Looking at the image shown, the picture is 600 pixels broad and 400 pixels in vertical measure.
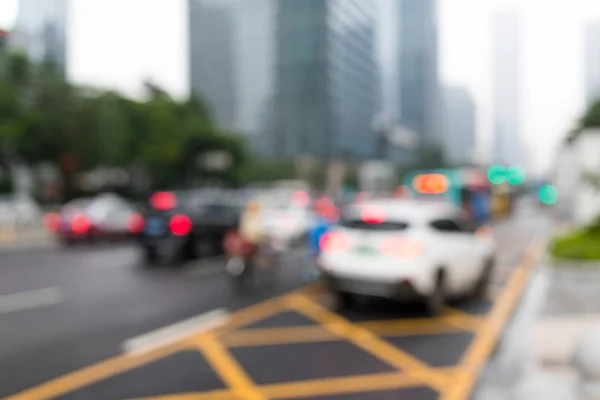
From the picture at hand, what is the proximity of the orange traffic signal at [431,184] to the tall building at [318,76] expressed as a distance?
66781mm

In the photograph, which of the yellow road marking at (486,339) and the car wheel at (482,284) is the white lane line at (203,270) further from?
the yellow road marking at (486,339)

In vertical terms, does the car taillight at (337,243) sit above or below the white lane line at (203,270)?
above

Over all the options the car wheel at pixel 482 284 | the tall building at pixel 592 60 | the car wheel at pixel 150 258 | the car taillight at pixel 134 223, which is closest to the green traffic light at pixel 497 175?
the tall building at pixel 592 60

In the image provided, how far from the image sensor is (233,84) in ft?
350

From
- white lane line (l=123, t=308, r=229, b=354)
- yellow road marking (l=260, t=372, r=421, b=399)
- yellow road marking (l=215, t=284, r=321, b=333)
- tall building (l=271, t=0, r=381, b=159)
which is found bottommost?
yellow road marking (l=215, t=284, r=321, b=333)

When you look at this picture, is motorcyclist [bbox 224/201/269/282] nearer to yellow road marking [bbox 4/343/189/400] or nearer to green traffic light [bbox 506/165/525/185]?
yellow road marking [bbox 4/343/189/400]

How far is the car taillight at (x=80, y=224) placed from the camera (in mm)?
19425

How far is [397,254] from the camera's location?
775 centimetres

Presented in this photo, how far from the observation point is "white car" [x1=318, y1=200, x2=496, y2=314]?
7.70 m

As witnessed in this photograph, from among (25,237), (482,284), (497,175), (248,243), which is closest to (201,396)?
(248,243)

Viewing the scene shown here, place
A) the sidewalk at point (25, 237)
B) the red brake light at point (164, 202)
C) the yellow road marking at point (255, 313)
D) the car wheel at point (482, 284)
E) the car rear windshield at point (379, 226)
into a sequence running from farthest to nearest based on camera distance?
the sidewalk at point (25, 237) < the red brake light at point (164, 202) < the car wheel at point (482, 284) < the car rear windshield at point (379, 226) < the yellow road marking at point (255, 313)

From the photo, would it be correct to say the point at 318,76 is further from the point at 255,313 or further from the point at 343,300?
the point at 255,313

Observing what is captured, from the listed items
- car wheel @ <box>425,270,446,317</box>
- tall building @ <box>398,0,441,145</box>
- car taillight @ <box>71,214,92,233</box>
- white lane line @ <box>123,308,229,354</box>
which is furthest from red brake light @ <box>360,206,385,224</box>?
tall building @ <box>398,0,441,145</box>

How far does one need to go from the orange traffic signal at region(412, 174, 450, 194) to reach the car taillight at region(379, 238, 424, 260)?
17.4m
